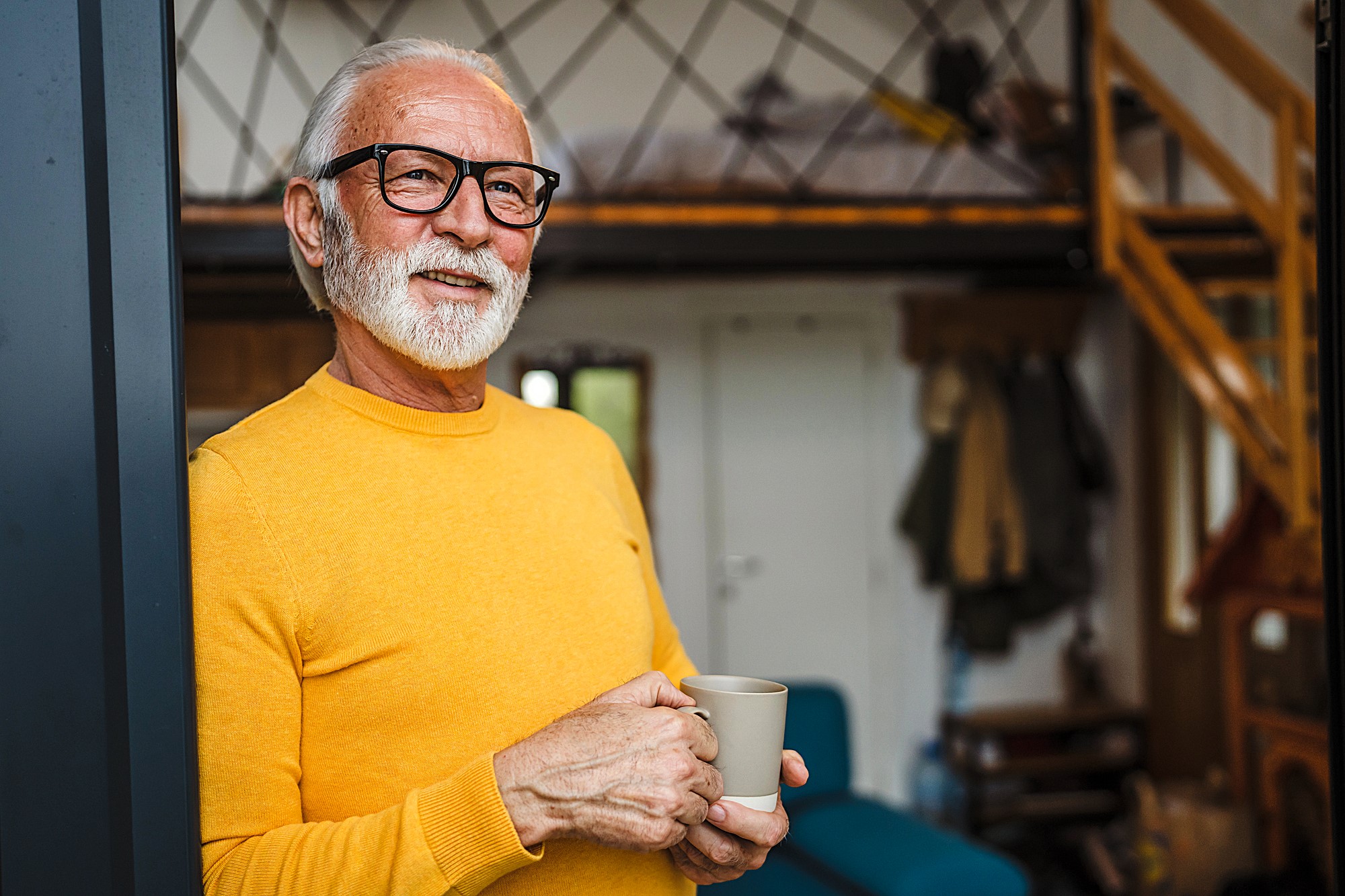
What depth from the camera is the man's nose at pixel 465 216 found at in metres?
0.97

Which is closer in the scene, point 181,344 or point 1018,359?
point 181,344

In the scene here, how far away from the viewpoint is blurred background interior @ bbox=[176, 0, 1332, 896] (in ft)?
10.6

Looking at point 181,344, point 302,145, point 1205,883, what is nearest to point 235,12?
point 302,145

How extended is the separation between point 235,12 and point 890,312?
3.27 metres

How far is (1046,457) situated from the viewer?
4.46 metres

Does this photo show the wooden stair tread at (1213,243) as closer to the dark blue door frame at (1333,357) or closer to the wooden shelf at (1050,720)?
the wooden shelf at (1050,720)

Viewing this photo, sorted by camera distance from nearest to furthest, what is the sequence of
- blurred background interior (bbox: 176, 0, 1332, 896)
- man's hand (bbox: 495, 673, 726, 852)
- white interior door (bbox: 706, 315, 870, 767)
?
man's hand (bbox: 495, 673, 726, 852)
blurred background interior (bbox: 176, 0, 1332, 896)
white interior door (bbox: 706, 315, 870, 767)

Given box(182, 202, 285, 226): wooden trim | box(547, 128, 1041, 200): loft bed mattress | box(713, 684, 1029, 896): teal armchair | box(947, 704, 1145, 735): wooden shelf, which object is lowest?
box(947, 704, 1145, 735): wooden shelf

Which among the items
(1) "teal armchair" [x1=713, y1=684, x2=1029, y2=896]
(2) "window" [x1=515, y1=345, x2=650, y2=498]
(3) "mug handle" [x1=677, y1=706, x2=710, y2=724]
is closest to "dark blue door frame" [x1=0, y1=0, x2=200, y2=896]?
(3) "mug handle" [x1=677, y1=706, x2=710, y2=724]

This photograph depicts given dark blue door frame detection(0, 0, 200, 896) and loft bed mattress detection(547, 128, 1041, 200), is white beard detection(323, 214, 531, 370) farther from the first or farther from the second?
loft bed mattress detection(547, 128, 1041, 200)

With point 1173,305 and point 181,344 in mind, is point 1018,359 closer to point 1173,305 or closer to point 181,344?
point 1173,305

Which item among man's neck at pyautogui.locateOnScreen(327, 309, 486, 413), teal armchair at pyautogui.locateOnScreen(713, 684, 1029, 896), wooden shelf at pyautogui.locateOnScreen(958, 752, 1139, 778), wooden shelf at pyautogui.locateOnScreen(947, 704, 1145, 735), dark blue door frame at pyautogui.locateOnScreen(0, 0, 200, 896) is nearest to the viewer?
dark blue door frame at pyautogui.locateOnScreen(0, 0, 200, 896)

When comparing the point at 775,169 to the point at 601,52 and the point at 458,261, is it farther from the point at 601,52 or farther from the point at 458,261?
the point at 458,261

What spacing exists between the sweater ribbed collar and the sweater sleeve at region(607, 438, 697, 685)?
9.3 inches
